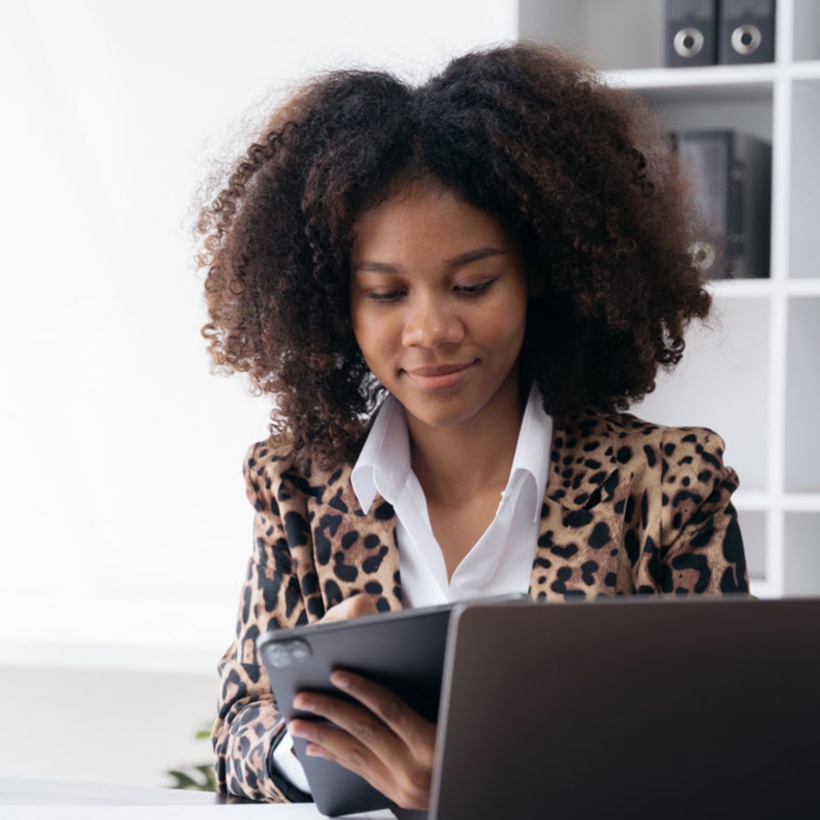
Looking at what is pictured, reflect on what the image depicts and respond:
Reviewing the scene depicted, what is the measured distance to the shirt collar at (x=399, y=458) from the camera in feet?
5.04

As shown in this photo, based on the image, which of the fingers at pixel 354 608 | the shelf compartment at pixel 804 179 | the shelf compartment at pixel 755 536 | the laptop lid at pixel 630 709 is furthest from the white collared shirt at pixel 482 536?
the shelf compartment at pixel 755 536

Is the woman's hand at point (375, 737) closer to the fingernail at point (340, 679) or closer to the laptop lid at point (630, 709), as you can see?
the fingernail at point (340, 679)

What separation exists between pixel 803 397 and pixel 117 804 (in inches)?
66.3

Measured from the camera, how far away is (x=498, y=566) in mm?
1544

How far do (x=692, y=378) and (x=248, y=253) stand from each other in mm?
1375

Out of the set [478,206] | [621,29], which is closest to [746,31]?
[621,29]

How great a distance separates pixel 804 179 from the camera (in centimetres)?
241

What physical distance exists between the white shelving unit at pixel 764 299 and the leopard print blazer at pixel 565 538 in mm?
846

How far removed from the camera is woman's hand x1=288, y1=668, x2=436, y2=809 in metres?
0.97

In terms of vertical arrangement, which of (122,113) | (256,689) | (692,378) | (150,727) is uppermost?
(122,113)

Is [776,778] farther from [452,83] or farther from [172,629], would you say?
[172,629]

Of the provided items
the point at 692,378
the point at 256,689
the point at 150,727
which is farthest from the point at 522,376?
the point at 150,727

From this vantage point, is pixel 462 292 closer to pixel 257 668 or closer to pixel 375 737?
pixel 257 668

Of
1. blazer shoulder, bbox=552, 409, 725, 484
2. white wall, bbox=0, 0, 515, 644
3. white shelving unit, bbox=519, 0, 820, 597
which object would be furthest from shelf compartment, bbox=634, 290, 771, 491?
blazer shoulder, bbox=552, 409, 725, 484
